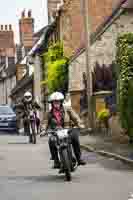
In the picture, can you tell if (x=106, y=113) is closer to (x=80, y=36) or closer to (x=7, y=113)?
(x=7, y=113)

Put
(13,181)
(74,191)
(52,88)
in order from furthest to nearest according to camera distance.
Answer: (52,88)
(13,181)
(74,191)

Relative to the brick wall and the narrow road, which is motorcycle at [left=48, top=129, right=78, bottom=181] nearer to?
the narrow road

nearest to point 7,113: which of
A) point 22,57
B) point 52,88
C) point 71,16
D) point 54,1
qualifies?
point 52,88

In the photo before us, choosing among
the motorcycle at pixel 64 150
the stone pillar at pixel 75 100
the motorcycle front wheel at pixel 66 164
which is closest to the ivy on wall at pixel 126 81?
the motorcycle at pixel 64 150

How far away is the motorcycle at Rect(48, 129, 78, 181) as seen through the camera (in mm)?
13038

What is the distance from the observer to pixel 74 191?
38.1 ft

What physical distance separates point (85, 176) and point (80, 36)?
3345 centimetres

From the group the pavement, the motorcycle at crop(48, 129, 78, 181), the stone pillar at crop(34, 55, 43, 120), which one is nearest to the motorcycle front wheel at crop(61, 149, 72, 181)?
the motorcycle at crop(48, 129, 78, 181)

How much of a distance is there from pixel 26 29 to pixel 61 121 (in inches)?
2305

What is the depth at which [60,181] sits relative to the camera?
13141 mm

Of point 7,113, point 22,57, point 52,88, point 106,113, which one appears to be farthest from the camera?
point 22,57

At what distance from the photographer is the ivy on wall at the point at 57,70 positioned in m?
45.0

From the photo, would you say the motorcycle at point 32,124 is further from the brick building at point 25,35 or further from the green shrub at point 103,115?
the brick building at point 25,35

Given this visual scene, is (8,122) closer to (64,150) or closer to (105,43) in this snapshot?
(105,43)
